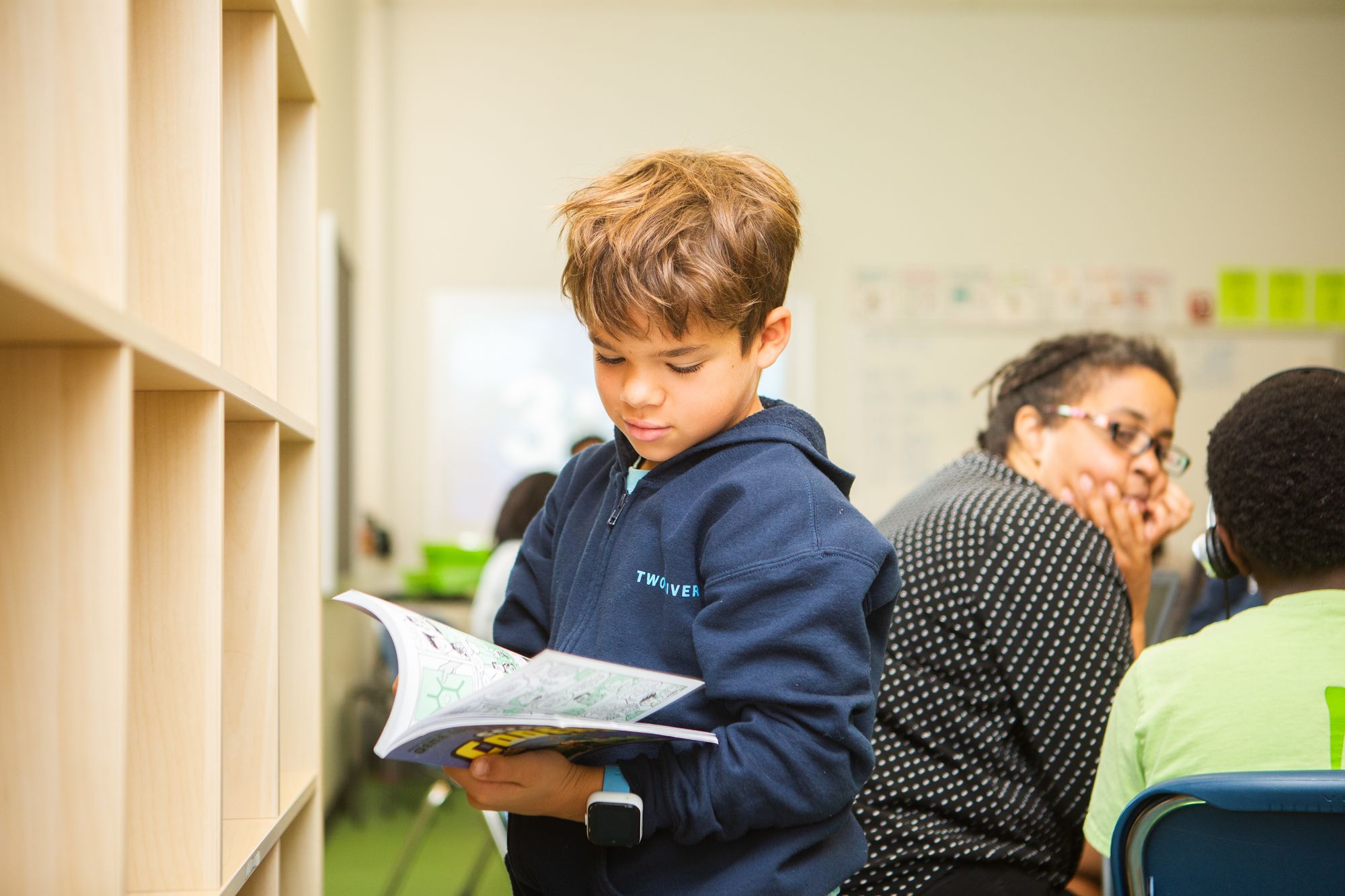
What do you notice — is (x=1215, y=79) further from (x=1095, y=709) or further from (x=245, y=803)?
(x=245, y=803)

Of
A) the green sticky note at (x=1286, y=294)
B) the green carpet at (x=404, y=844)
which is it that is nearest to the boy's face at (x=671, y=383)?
the green carpet at (x=404, y=844)

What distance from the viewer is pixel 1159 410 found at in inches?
67.6

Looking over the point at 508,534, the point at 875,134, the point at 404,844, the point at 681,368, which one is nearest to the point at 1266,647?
the point at 681,368

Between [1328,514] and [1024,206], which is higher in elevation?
[1024,206]

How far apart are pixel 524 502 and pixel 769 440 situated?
163 cm

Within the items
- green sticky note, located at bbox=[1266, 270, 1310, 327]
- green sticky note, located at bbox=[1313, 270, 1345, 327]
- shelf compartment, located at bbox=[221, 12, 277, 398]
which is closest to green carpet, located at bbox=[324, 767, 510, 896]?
shelf compartment, located at bbox=[221, 12, 277, 398]

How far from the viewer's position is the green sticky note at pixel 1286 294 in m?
4.89

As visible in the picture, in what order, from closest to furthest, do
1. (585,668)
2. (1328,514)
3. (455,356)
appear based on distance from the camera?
(585,668) < (1328,514) < (455,356)

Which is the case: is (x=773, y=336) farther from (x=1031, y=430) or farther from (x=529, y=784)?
(x=1031, y=430)

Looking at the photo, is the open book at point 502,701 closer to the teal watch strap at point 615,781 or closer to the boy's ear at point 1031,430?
the teal watch strap at point 615,781

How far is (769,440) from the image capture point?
996 mm

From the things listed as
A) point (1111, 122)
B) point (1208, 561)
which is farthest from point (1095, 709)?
point (1111, 122)

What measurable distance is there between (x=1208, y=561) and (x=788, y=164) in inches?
147

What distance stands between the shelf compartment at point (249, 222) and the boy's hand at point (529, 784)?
0.45 meters
